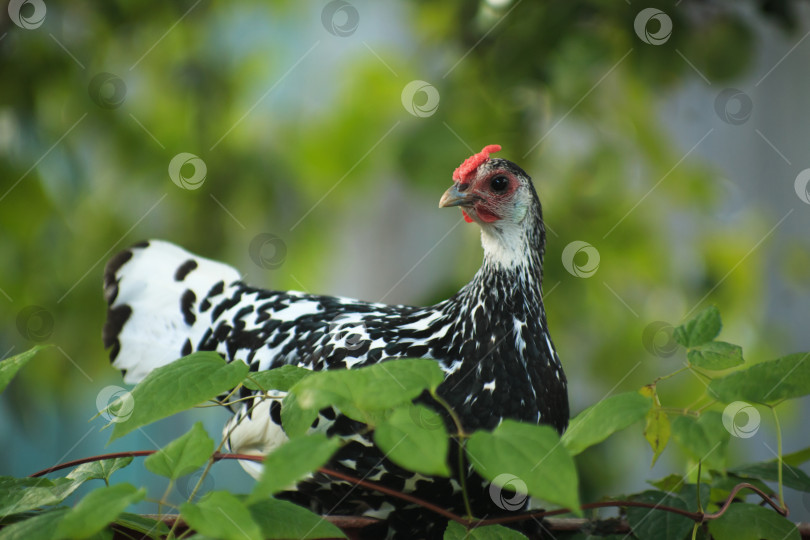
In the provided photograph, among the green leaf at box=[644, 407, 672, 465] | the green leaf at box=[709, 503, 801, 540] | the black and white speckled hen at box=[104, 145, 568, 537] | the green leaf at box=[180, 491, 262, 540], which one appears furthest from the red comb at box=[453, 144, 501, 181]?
the green leaf at box=[180, 491, 262, 540]

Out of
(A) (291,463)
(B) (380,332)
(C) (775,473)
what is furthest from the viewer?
(B) (380,332)

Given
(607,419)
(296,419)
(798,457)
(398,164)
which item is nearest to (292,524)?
(296,419)

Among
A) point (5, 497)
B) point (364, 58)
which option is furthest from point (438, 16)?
point (5, 497)

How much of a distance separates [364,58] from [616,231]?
0.81 meters

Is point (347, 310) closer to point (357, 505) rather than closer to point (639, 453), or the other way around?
point (357, 505)

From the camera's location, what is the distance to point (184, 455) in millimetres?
400

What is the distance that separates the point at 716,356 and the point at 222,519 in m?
0.35

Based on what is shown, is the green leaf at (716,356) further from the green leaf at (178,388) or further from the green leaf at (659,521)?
the green leaf at (178,388)

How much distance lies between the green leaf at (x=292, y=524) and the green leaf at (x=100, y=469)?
0.12 meters

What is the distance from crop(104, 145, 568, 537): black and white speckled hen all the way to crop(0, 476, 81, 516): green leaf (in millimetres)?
319

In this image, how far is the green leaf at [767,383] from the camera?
435mm

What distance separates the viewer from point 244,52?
76.6 inches

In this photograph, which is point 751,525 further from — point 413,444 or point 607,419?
point 413,444

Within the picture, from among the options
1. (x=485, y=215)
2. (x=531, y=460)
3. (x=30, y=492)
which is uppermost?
(x=485, y=215)
